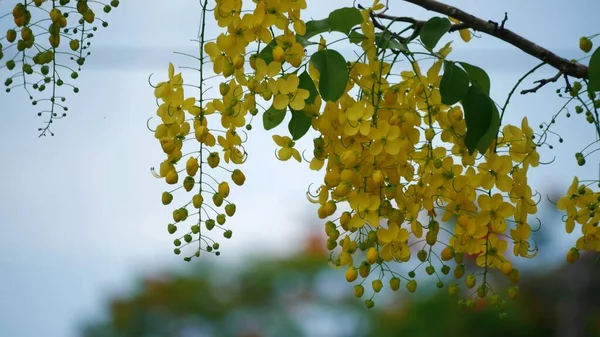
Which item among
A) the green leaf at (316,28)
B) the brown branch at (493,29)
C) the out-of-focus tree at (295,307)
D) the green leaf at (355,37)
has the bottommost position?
the out-of-focus tree at (295,307)

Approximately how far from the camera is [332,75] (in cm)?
51

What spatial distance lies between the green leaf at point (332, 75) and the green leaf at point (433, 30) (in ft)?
0.20

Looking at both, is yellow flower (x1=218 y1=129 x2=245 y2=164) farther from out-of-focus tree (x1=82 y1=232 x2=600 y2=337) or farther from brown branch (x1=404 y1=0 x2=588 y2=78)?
out-of-focus tree (x1=82 y1=232 x2=600 y2=337)

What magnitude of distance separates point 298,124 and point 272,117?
0.02 metres

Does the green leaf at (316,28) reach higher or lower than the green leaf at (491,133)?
higher

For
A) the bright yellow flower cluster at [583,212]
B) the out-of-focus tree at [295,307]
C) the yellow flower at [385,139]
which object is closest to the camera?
the yellow flower at [385,139]

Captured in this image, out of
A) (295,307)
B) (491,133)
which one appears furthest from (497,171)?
(295,307)

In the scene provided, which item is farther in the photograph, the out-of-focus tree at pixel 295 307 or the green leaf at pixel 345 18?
the out-of-focus tree at pixel 295 307

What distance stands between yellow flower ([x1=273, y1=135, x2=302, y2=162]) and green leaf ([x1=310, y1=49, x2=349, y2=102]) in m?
0.06

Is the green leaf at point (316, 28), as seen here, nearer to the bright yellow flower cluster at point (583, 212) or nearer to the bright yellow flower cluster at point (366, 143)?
the bright yellow flower cluster at point (366, 143)

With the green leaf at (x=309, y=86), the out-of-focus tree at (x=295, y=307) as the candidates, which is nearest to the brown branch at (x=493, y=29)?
the green leaf at (x=309, y=86)

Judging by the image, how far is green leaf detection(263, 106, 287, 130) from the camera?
56 centimetres

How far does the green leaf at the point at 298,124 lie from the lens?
55 centimetres

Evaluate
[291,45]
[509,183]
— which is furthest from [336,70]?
[509,183]
